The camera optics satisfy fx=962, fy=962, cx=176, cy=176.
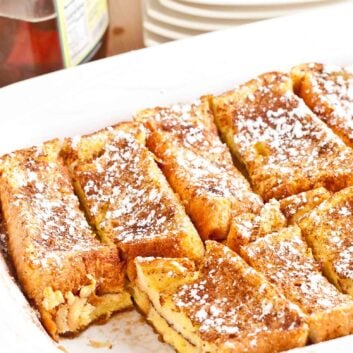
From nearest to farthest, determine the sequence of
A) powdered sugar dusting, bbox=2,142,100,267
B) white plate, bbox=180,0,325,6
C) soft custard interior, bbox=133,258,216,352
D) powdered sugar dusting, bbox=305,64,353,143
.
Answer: soft custard interior, bbox=133,258,216,352 → powdered sugar dusting, bbox=2,142,100,267 → powdered sugar dusting, bbox=305,64,353,143 → white plate, bbox=180,0,325,6

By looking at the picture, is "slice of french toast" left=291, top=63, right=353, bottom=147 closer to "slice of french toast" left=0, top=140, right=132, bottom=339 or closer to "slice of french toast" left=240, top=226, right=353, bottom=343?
"slice of french toast" left=240, top=226, right=353, bottom=343

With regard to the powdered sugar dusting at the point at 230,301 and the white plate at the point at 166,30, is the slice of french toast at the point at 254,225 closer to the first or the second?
the powdered sugar dusting at the point at 230,301

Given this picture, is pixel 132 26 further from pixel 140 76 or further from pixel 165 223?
pixel 165 223

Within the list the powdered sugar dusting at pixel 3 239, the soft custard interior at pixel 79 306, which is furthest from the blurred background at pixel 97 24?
the soft custard interior at pixel 79 306

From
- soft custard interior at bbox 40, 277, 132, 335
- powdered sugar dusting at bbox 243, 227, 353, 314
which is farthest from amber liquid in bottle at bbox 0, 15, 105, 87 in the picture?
powdered sugar dusting at bbox 243, 227, 353, 314

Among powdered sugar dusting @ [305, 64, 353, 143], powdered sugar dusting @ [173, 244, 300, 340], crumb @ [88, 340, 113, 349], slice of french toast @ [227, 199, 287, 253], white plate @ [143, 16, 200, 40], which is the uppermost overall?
white plate @ [143, 16, 200, 40]

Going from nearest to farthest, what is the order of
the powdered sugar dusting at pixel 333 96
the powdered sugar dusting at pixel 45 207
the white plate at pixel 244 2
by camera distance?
the powdered sugar dusting at pixel 45 207
the powdered sugar dusting at pixel 333 96
the white plate at pixel 244 2

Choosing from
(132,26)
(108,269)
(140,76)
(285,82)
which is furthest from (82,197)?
(132,26)
